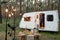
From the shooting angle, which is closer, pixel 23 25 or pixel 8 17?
pixel 8 17

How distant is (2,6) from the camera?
4438 mm

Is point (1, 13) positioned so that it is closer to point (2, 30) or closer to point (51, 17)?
point (2, 30)

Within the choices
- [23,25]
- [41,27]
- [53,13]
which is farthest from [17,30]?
[53,13]

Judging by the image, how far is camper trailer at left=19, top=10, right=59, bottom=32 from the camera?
4.49 metres

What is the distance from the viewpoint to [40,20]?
457cm

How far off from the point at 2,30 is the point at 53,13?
3.93ft

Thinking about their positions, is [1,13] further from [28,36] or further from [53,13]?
[53,13]

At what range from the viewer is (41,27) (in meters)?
4.60

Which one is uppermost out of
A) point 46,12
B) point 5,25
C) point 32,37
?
point 46,12

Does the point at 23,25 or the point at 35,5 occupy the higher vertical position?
the point at 35,5

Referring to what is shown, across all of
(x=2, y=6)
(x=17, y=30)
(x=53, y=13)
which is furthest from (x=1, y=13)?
(x=53, y=13)

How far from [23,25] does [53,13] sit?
0.75 metres

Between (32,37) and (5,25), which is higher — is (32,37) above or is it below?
below

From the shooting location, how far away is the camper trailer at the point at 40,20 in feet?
14.7
